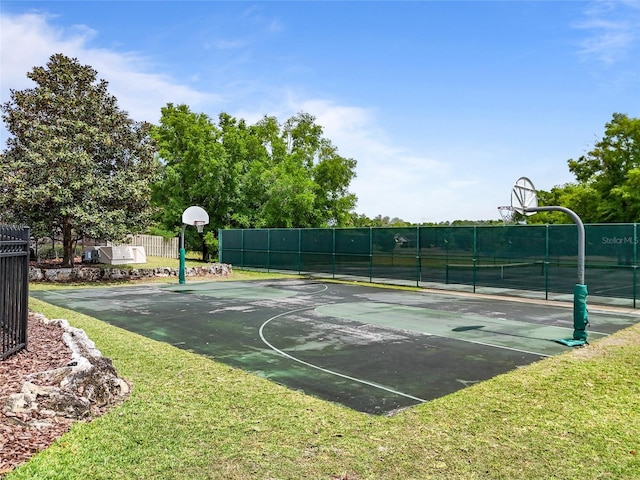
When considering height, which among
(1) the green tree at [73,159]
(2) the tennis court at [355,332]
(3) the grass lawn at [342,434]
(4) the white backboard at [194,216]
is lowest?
(2) the tennis court at [355,332]

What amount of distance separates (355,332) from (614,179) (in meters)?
30.4

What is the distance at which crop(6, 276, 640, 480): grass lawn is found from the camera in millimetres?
3439

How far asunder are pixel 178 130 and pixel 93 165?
15648 millimetres

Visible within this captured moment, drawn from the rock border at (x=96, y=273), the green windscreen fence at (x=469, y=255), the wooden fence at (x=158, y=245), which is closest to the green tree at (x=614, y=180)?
the green windscreen fence at (x=469, y=255)

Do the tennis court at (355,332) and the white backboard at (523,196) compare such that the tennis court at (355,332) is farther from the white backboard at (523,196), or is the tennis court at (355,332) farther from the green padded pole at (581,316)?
the white backboard at (523,196)

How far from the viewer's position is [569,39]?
1305 centimetres

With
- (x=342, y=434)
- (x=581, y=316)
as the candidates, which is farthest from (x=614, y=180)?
(x=342, y=434)

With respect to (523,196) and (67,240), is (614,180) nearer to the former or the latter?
(523,196)

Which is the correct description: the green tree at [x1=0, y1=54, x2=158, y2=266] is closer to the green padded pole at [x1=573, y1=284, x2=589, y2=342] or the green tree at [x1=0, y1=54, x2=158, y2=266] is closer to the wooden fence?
the wooden fence

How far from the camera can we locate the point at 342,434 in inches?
161

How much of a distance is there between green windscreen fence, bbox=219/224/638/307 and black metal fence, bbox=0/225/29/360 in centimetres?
1357

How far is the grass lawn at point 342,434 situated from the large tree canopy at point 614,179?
91.6 feet

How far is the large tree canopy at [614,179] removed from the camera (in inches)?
1140

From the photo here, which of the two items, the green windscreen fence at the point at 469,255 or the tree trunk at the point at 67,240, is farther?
the tree trunk at the point at 67,240
